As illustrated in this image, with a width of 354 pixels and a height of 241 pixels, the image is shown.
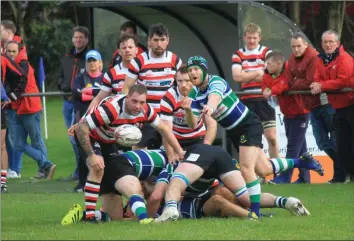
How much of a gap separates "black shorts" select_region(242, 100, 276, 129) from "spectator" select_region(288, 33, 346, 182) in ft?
2.03

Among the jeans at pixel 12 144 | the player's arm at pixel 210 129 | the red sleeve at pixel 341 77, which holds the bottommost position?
the jeans at pixel 12 144

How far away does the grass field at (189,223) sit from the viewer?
10008mm

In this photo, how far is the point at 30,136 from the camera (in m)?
18.1

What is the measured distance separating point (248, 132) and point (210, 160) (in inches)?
40.0

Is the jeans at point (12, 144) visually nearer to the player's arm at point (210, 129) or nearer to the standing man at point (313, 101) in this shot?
the standing man at point (313, 101)

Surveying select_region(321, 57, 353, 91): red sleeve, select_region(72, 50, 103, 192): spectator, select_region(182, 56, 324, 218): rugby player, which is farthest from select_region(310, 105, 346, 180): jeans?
select_region(182, 56, 324, 218): rugby player

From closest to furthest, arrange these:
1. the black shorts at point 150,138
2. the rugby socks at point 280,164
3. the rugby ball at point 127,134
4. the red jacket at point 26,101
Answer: the rugby ball at point 127,134 < the rugby socks at point 280,164 < the black shorts at point 150,138 < the red jacket at point 26,101

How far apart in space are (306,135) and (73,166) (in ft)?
23.2

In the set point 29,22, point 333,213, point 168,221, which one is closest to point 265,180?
point 333,213

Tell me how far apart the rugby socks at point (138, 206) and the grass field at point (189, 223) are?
0.15 meters

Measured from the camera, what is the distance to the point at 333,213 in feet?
39.8

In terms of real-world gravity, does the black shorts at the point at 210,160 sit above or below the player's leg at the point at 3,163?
above

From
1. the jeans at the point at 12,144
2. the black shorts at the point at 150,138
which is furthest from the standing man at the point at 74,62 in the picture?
the black shorts at the point at 150,138

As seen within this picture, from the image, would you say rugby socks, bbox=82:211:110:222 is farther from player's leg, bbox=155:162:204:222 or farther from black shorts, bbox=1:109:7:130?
black shorts, bbox=1:109:7:130
